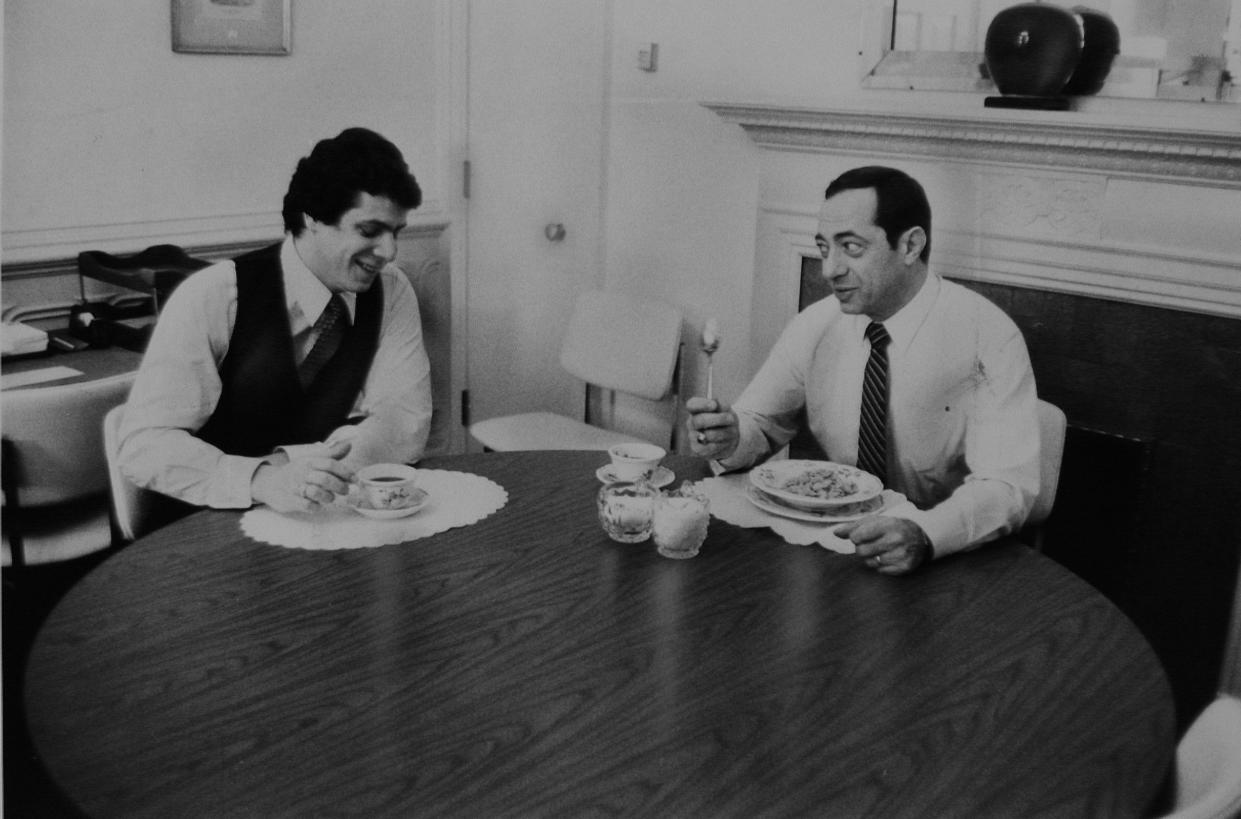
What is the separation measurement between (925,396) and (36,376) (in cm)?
182

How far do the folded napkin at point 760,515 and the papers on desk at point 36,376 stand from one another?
4.78ft

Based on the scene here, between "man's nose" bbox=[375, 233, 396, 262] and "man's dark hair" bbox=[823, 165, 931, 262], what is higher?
"man's dark hair" bbox=[823, 165, 931, 262]

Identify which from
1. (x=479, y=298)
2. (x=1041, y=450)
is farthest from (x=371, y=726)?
(x=479, y=298)

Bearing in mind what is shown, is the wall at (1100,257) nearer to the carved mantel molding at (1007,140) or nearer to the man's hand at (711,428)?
the carved mantel molding at (1007,140)

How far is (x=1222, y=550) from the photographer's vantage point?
8.67 ft

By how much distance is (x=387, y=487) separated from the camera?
1.79 m

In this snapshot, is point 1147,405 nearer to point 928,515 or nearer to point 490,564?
point 928,515

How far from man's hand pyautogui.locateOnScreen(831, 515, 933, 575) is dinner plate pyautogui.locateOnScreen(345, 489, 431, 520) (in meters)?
0.63

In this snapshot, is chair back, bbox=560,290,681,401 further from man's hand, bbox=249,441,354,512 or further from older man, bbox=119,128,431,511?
man's hand, bbox=249,441,354,512

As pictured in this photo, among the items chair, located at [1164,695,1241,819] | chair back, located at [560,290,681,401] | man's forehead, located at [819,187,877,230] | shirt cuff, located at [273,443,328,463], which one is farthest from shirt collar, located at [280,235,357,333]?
chair, located at [1164,695,1241,819]

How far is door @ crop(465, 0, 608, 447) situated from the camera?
146 inches

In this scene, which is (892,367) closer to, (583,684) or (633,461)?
(633,461)

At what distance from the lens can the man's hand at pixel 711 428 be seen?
6.40 feet

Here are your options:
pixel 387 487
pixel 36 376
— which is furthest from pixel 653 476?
pixel 36 376
